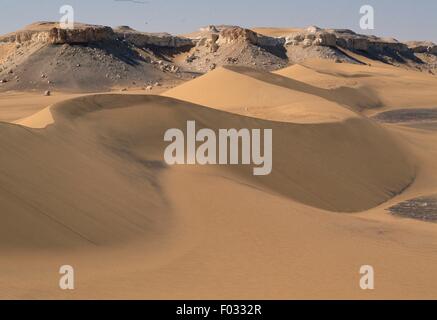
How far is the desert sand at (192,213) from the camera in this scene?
21.6ft

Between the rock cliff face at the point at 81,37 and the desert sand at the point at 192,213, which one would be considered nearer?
the desert sand at the point at 192,213

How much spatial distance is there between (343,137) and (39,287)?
1411cm

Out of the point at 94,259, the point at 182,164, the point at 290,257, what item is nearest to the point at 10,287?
the point at 94,259

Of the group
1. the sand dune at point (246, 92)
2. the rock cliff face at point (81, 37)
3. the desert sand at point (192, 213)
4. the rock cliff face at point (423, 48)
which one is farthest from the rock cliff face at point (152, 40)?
the rock cliff face at point (423, 48)

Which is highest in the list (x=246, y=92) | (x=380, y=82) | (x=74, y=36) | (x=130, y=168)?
(x=74, y=36)

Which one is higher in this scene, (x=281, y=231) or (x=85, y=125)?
(x=85, y=125)

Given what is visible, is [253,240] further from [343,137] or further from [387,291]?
[343,137]

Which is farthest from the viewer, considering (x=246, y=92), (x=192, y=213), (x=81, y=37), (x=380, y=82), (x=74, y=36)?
(x=380, y=82)

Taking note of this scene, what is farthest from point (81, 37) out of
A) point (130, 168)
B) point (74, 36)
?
point (130, 168)

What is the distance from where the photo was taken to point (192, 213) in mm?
9641

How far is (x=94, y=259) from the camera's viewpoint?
689 cm

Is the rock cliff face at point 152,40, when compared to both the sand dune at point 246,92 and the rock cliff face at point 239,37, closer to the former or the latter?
the rock cliff face at point 239,37

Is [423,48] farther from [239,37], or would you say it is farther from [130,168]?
[130,168]
